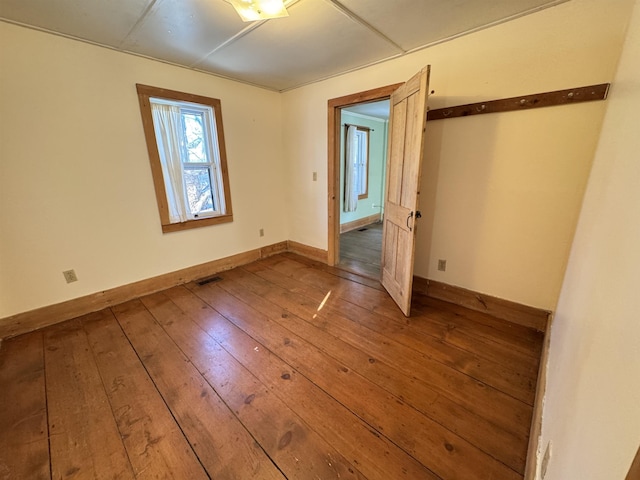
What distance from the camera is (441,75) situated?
2234 millimetres

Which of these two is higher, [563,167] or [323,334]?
[563,167]

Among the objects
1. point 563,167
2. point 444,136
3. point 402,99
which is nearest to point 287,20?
point 402,99

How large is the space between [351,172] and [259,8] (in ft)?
11.9

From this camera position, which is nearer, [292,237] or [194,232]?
[194,232]

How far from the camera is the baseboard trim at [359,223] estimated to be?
5301 mm

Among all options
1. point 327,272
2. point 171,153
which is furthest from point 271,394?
point 171,153

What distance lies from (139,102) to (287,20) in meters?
1.65

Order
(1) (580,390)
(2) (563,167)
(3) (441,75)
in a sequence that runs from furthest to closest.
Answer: (3) (441,75), (2) (563,167), (1) (580,390)

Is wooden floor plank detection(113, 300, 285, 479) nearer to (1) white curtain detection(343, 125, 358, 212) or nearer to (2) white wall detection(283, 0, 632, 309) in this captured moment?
(2) white wall detection(283, 0, 632, 309)

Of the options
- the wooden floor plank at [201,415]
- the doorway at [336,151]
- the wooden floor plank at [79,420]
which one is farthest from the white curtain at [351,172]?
the wooden floor plank at [79,420]

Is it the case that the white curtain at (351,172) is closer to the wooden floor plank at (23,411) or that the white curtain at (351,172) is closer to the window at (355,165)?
the window at (355,165)

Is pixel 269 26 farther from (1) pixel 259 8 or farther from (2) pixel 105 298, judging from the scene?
(2) pixel 105 298

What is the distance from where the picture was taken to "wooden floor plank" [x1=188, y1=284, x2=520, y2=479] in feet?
3.85

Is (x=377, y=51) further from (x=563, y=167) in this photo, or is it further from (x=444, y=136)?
(x=563, y=167)
